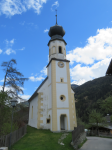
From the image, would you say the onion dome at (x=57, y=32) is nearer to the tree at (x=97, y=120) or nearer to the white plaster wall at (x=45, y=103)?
the white plaster wall at (x=45, y=103)

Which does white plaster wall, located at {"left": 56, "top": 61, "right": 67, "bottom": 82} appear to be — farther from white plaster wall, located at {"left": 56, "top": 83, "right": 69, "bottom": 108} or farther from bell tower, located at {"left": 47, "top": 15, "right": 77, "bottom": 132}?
white plaster wall, located at {"left": 56, "top": 83, "right": 69, "bottom": 108}

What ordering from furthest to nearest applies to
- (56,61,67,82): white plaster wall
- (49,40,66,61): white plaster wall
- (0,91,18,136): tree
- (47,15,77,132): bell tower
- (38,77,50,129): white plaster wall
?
(49,40,66,61): white plaster wall
(56,61,67,82): white plaster wall
(38,77,50,129): white plaster wall
(47,15,77,132): bell tower
(0,91,18,136): tree

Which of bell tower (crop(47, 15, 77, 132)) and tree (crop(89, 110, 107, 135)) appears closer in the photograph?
bell tower (crop(47, 15, 77, 132))

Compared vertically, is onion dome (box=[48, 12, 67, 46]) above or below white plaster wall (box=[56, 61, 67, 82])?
above

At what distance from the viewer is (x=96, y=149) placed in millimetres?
10297

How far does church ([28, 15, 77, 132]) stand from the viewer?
55.0 ft

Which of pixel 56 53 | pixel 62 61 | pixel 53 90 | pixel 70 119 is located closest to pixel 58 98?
pixel 53 90

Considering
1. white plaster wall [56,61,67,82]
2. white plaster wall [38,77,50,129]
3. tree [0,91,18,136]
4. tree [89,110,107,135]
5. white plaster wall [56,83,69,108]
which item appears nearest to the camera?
tree [0,91,18,136]

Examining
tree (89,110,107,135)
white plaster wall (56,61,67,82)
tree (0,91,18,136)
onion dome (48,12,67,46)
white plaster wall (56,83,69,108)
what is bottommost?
tree (89,110,107,135)

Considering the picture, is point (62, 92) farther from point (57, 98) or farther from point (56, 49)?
point (56, 49)

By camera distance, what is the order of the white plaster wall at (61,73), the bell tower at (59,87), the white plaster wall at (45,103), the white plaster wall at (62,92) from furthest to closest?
the white plaster wall at (61,73) < the white plaster wall at (45,103) < the white plaster wall at (62,92) < the bell tower at (59,87)

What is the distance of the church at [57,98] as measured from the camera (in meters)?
16.8

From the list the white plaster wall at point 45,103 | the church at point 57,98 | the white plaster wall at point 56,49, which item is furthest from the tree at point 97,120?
the white plaster wall at point 56,49

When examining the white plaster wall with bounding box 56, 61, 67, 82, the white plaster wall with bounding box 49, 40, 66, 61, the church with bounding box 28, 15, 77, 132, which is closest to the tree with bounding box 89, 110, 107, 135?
the church with bounding box 28, 15, 77, 132
